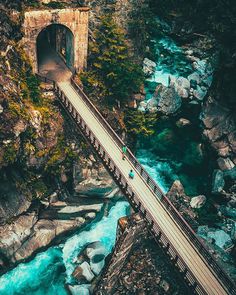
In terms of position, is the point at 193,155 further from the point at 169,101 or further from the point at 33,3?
the point at 33,3

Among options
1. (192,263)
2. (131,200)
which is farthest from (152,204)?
(192,263)

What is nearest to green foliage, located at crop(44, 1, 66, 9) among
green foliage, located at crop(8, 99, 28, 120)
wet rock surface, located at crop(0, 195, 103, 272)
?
green foliage, located at crop(8, 99, 28, 120)

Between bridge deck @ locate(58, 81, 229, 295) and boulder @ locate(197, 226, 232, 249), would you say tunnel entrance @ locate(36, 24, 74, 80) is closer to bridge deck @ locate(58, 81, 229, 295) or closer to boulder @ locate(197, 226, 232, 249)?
bridge deck @ locate(58, 81, 229, 295)

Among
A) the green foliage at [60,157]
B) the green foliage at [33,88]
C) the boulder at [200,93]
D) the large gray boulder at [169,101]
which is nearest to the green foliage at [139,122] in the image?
the large gray boulder at [169,101]

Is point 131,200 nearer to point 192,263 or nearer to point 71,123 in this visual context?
point 192,263

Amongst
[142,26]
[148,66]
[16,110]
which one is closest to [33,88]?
[16,110]

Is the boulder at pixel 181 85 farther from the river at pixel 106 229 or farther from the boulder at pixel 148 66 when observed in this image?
the boulder at pixel 148 66
